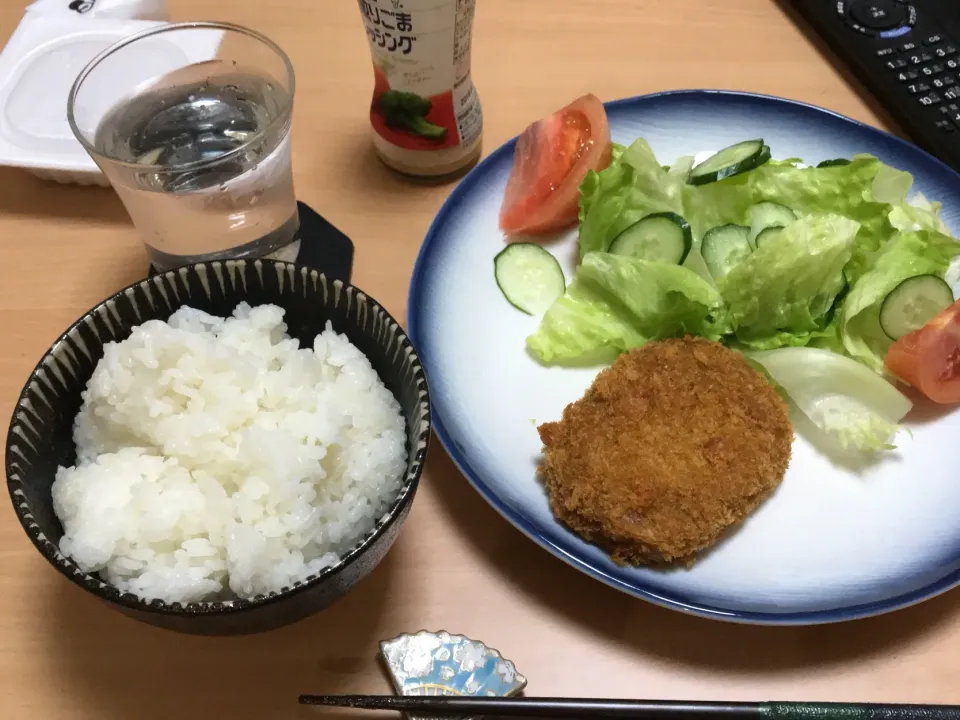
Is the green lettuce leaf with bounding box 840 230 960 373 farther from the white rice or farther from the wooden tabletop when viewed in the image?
the white rice

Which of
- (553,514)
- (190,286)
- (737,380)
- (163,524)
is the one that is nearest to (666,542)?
(553,514)

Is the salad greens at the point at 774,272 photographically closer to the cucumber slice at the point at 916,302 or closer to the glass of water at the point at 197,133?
the cucumber slice at the point at 916,302

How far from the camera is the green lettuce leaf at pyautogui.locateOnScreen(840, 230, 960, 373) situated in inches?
52.0

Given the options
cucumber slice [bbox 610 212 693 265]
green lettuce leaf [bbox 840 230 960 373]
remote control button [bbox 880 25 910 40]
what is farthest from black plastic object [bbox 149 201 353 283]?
remote control button [bbox 880 25 910 40]

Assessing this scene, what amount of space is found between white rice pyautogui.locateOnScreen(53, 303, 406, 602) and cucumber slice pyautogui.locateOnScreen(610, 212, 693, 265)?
0.63 metres

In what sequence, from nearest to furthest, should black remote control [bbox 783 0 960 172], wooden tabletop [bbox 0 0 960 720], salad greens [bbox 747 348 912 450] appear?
1. wooden tabletop [bbox 0 0 960 720]
2. salad greens [bbox 747 348 912 450]
3. black remote control [bbox 783 0 960 172]

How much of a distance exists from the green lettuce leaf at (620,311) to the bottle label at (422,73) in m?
0.40

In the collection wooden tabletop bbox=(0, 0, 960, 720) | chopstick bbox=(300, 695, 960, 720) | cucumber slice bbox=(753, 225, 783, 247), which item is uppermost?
cucumber slice bbox=(753, 225, 783, 247)

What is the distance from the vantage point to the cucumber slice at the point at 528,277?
52.5 inches

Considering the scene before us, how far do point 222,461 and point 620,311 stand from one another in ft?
2.48

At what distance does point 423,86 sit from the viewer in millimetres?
1401

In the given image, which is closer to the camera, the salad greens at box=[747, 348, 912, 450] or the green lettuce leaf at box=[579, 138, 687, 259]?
the salad greens at box=[747, 348, 912, 450]

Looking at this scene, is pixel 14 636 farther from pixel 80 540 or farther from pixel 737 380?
pixel 737 380

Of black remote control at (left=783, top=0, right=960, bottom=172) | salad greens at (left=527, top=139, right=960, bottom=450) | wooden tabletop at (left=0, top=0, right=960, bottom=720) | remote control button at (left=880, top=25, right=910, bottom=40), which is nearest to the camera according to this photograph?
wooden tabletop at (left=0, top=0, right=960, bottom=720)
